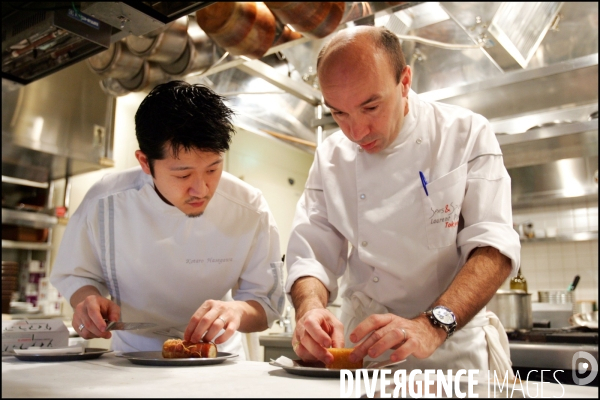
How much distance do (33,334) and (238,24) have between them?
5.48ft

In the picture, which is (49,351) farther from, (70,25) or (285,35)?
(285,35)

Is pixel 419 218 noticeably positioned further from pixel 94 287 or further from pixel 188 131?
pixel 94 287

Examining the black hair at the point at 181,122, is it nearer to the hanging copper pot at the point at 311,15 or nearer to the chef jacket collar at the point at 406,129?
the chef jacket collar at the point at 406,129

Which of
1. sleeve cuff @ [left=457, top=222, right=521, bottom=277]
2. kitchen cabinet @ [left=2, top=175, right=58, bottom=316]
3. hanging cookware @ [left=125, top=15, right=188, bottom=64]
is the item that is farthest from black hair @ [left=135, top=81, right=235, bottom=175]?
kitchen cabinet @ [left=2, top=175, right=58, bottom=316]

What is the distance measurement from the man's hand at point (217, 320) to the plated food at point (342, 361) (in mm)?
387

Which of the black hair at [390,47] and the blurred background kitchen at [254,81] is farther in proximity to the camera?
the blurred background kitchen at [254,81]

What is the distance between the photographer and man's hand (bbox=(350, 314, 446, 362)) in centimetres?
100

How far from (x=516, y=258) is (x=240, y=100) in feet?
7.91

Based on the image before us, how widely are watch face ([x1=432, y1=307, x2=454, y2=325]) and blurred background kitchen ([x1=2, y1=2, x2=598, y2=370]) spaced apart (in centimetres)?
97

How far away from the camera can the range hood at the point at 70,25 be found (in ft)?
4.78

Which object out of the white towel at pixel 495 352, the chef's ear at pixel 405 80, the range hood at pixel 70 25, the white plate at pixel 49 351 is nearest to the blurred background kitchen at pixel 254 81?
the range hood at pixel 70 25

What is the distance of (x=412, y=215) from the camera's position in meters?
1.42

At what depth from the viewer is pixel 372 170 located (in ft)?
4.91

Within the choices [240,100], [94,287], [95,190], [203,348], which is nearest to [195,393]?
[203,348]
